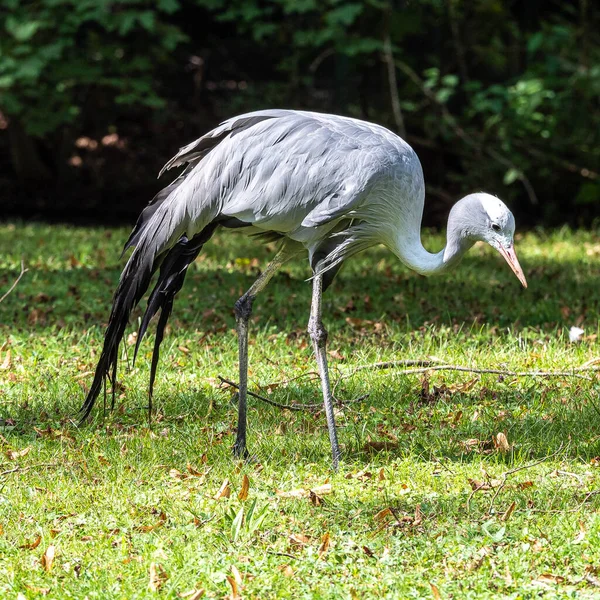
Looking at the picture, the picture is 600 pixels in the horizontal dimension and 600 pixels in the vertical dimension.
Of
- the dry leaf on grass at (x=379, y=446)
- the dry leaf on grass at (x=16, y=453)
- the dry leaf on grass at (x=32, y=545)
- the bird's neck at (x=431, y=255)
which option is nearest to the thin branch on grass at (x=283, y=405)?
the dry leaf on grass at (x=379, y=446)

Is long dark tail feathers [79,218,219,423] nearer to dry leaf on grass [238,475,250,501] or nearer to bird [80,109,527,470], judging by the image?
bird [80,109,527,470]

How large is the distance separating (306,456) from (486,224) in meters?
1.42

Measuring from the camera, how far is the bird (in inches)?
178

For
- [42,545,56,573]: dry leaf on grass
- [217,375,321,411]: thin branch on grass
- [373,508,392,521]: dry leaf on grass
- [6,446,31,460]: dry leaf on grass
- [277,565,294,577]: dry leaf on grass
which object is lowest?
[6,446,31,460]: dry leaf on grass

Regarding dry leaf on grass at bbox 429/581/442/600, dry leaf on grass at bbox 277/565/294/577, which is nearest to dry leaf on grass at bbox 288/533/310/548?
dry leaf on grass at bbox 277/565/294/577

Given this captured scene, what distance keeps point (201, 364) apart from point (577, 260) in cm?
445

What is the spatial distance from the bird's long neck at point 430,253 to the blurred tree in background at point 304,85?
596 centimetres

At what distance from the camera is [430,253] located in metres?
4.62

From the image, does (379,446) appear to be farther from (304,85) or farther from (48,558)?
(304,85)

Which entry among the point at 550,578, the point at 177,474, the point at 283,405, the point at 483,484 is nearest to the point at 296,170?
the point at 283,405

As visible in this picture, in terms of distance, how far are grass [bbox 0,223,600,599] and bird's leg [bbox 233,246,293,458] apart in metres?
0.09

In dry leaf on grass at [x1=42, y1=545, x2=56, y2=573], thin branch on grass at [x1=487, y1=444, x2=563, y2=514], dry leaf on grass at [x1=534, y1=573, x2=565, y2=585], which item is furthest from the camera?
thin branch on grass at [x1=487, y1=444, x2=563, y2=514]

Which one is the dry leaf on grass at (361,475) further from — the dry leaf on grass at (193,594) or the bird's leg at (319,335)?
the dry leaf on grass at (193,594)

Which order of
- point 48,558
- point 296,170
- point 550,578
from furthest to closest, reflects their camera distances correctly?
point 296,170 → point 48,558 → point 550,578
